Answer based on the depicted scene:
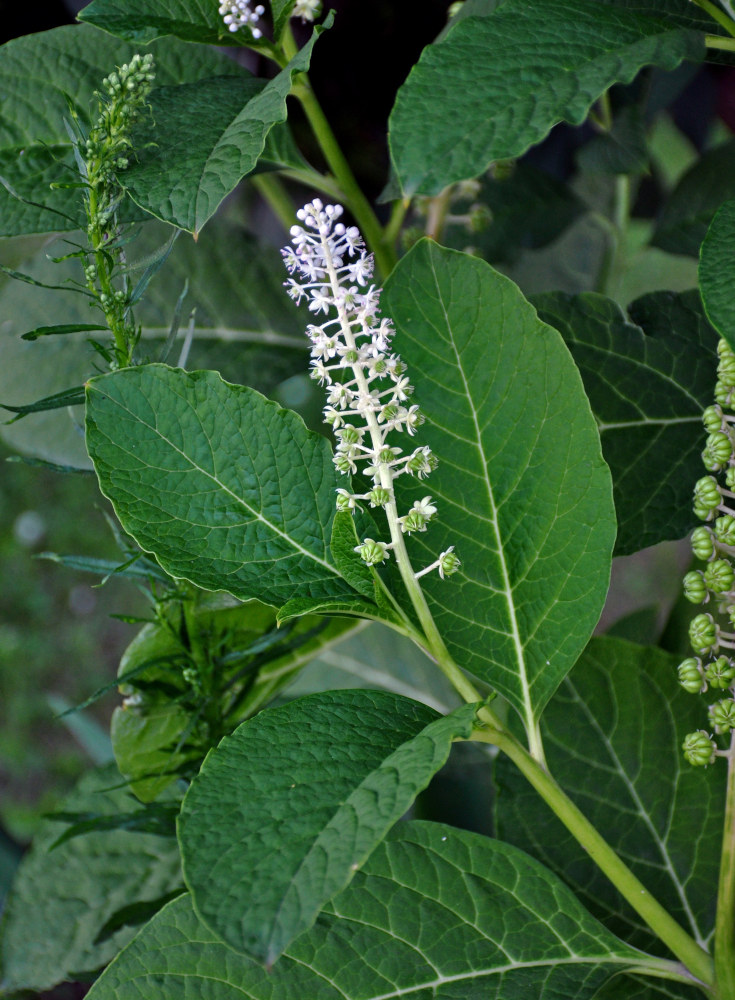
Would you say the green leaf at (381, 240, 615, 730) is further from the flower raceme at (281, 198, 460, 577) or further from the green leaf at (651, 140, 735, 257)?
the green leaf at (651, 140, 735, 257)

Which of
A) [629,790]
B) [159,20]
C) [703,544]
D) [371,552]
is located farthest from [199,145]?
[629,790]

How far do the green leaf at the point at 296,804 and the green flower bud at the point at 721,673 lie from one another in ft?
0.46

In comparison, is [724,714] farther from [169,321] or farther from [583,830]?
[169,321]

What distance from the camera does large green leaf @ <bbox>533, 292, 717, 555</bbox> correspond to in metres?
0.54

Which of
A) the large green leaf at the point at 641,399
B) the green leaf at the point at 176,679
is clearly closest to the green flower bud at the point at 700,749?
the large green leaf at the point at 641,399

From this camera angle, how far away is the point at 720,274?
0.41m

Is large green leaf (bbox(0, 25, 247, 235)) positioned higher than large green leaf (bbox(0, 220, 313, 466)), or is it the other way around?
large green leaf (bbox(0, 25, 247, 235))

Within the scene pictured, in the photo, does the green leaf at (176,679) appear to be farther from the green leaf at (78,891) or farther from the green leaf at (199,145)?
the green leaf at (199,145)

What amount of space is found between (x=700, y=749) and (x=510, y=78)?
336 millimetres

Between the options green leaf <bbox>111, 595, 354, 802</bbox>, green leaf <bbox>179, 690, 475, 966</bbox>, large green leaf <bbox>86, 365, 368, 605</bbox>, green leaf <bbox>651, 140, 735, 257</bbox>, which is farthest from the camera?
green leaf <bbox>651, 140, 735, 257</bbox>

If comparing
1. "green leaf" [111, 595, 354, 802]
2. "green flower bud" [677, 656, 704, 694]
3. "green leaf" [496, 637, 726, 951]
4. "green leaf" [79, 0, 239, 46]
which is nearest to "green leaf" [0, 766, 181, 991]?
"green leaf" [111, 595, 354, 802]

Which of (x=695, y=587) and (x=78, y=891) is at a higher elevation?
(x=695, y=587)

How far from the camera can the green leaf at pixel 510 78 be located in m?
0.37

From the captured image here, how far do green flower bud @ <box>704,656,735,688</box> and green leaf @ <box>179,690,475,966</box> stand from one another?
0.46 ft
